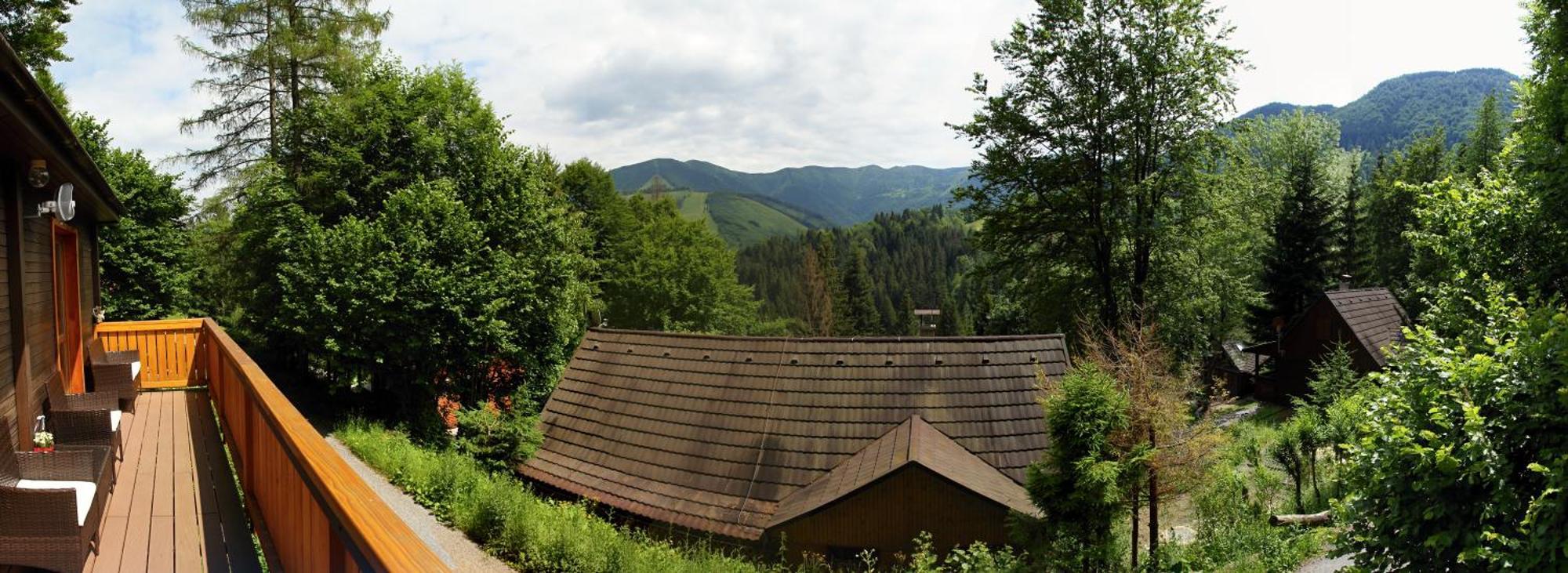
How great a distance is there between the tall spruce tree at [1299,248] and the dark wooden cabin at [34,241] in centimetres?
3886

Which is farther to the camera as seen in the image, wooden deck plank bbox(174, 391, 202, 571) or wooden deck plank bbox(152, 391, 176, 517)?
wooden deck plank bbox(152, 391, 176, 517)

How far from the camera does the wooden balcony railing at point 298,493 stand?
7.02 feet

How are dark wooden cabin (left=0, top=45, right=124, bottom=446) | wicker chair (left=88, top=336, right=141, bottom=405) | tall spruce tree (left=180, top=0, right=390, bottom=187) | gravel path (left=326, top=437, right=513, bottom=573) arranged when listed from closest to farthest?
dark wooden cabin (left=0, top=45, right=124, bottom=446), wicker chair (left=88, top=336, right=141, bottom=405), gravel path (left=326, top=437, right=513, bottom=573), tall spruce tree (left=180, top=0, right=390, bottom=187)

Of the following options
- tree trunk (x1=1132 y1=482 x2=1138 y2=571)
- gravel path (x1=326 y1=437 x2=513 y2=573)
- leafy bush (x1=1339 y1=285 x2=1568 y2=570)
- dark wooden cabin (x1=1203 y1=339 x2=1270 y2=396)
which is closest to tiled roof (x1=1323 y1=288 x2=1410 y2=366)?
dark wooden cabin (x1=1203 y1=339 x2=1270 y2=396)

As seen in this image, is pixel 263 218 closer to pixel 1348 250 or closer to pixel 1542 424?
pixel 1542 424

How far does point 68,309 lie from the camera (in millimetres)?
9664

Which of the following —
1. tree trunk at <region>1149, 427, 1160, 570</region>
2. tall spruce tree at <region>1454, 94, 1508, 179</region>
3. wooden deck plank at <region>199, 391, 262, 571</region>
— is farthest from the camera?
tall spruce tree at <region>1454, 94, 1508, 179</region>

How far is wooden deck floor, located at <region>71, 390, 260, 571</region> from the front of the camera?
4430mm

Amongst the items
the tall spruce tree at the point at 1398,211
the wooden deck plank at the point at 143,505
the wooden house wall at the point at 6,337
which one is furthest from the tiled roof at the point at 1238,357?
the wooden house wall at the point at 6,337

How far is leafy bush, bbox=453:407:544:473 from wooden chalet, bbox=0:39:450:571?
555cm

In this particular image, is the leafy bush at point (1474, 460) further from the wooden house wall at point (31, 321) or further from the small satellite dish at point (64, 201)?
the small satellite dish at point (64, 201)

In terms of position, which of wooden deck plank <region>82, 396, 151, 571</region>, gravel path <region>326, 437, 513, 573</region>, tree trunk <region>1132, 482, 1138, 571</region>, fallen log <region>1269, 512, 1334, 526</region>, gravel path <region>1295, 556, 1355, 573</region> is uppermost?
wooden deck plank <region>82, 396, 151, 571</region>

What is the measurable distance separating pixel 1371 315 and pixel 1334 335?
7.11 feet

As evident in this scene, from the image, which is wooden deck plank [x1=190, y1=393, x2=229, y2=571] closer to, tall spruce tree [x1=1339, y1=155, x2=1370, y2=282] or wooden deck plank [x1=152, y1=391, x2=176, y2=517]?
wooden deck plank [x1=152, y1=391, x2=176, y2=517]
